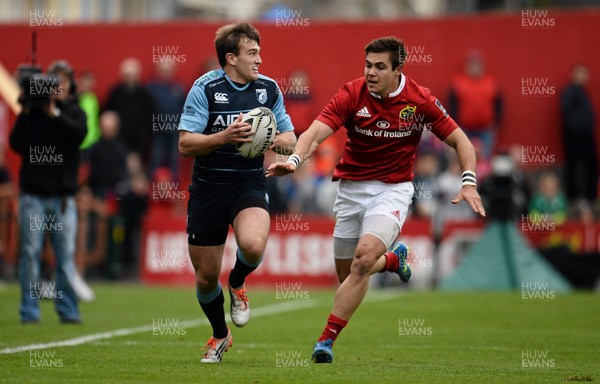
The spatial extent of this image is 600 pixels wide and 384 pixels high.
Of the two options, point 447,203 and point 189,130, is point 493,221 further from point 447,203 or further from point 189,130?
point 189,130

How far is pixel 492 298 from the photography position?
61.9ft

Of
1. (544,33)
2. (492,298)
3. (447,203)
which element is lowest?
(492,298)

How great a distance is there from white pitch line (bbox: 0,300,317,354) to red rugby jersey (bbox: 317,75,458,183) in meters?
3.25

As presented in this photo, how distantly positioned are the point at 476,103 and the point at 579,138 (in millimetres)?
2118

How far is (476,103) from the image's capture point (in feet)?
75.9

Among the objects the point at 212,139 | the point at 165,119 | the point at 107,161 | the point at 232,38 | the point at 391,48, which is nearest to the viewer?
the point at 212,139

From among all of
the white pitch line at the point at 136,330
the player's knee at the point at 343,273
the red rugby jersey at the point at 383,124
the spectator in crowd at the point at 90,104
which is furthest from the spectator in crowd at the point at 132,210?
the red rugby jersey at the point at 383,124

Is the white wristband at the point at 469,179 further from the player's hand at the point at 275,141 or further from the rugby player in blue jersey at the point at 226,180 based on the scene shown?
the player's hand at the point at 275,141

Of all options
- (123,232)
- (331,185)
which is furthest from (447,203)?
(123,232)

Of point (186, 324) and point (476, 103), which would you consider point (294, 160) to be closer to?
point (186, 324)

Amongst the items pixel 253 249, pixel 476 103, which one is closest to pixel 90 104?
pixel 476 103

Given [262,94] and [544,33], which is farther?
[544,33]

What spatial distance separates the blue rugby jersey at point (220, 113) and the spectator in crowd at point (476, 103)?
13614 millimetres

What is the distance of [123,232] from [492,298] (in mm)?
7883
